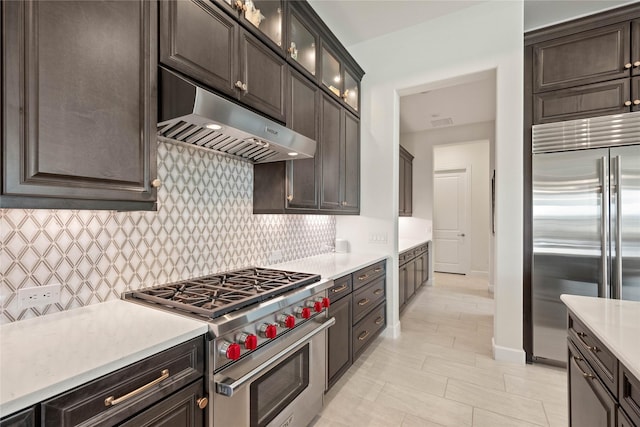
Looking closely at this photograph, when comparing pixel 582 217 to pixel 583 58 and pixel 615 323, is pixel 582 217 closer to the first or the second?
pixel 583 58

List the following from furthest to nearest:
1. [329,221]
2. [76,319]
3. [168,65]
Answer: [329,221] → [168,65] → [76,319]

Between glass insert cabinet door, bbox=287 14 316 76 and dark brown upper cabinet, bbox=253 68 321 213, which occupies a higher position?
glass insert cabinet door, bbox=287 14 316 76

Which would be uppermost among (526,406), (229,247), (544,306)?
(229,247)

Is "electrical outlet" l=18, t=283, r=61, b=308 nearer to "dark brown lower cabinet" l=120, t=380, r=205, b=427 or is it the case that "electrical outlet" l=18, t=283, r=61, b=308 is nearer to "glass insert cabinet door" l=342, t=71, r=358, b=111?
"dark brown lower cabinet" l=120, t=380, r=205, b=427

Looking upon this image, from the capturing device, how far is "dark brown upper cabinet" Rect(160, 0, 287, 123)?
1.38 m

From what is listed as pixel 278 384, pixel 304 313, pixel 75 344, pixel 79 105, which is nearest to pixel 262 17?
pixel 79 105

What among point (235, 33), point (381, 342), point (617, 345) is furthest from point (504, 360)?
point (235, 33)

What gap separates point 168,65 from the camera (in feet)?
4.46

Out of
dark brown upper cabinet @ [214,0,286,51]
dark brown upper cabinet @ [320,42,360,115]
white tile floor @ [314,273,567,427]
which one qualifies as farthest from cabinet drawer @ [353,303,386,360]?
dark brown upper cabinet @ [214,0,286,51]

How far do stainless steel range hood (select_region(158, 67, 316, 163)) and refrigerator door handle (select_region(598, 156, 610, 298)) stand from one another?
8.19 feet

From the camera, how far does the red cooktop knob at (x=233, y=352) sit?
1239 millimetres

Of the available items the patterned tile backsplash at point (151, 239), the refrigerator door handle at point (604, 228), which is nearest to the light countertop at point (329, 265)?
the patterned tile backsplash at point (151, 239)

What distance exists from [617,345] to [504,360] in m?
2.14

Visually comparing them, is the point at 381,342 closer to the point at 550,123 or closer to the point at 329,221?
the point at 329,221
